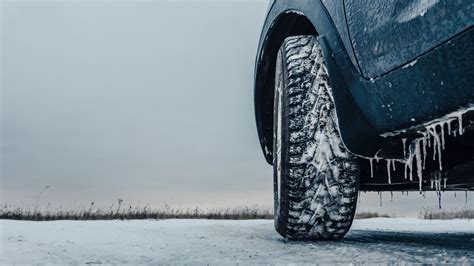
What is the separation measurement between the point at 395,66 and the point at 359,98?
0.23 meters

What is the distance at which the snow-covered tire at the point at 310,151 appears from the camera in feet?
7.68

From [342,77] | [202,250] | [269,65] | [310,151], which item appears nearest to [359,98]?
[342,77]

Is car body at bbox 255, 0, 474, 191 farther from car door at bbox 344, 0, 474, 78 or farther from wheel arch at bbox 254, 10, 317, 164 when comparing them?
wheel arch at bbox 254, 10, 317, 164

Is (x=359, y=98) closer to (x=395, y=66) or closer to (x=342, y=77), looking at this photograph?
(x=342, y=77)

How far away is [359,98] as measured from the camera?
5.67 feet

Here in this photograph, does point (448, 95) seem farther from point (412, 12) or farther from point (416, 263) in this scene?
point (416, 263)

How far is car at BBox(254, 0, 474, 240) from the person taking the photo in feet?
4.55

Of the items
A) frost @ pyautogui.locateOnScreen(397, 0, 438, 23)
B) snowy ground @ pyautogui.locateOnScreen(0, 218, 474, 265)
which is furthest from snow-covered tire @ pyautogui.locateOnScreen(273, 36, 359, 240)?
frost @ pyautogui.locateOnScreen(397, 0, 438, 23)

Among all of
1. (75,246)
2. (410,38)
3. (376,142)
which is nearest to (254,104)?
(75,246)

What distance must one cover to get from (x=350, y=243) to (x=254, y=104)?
3.69 feet

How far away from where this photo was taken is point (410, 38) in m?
1.44

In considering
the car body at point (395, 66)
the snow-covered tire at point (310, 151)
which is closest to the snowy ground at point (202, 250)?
the snow-covered tire at point (310, 151)

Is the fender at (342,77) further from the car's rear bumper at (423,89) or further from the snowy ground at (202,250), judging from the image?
the snowy ground at (202,250)

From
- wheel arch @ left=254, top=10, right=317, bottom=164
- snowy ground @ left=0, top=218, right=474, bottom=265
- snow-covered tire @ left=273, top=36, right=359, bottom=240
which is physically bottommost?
snowy ground @ left=0, top=218, right=474, bottom=265
